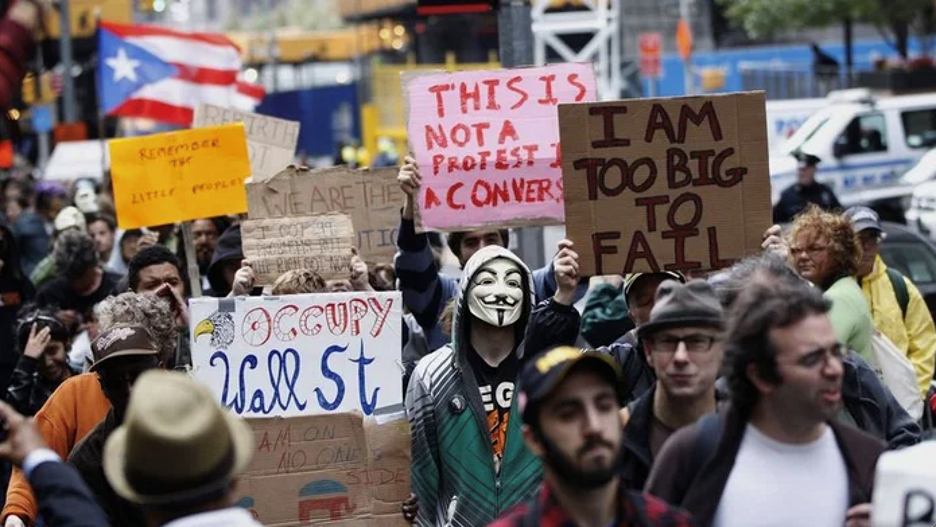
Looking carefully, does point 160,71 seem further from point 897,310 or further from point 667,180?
point 667,180

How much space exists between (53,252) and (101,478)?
18.9ft

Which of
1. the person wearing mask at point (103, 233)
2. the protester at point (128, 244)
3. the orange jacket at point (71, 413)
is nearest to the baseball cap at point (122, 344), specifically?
the orange jacket at point (71, 413)

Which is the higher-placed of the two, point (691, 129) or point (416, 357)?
point (691, 129)

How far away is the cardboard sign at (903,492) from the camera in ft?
13.4

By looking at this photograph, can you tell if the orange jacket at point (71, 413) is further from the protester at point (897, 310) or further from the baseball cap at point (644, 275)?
the protester at point (897, 310)

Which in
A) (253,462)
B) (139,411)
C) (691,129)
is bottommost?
(253,462)

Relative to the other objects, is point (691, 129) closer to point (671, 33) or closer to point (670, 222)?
point (670, 222)

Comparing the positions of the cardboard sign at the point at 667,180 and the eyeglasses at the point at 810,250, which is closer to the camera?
the cardboard sign at the point at 667,180

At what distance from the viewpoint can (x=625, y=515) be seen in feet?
14.8

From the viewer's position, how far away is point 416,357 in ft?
29.1

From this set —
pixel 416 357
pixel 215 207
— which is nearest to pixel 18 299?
pixel 215 207

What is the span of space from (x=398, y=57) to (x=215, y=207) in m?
55.4

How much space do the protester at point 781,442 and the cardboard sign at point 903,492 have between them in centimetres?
56

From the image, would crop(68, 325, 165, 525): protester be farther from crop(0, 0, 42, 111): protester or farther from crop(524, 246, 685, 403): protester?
crop(0, 0, 42, 111): protester
